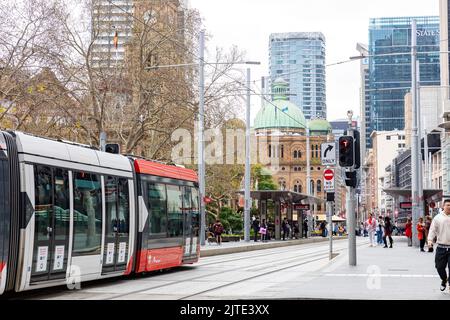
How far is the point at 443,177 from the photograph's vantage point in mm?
78812

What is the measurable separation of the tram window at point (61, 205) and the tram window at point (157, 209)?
4.23 m

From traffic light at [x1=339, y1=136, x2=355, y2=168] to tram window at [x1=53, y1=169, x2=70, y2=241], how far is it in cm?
836

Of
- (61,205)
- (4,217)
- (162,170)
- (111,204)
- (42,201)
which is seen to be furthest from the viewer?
(162,170)

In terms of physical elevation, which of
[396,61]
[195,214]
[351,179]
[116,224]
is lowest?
[116,224]

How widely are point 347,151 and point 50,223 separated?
9.30 meters

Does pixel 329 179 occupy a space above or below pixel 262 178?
below

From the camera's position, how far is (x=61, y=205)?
14344mm

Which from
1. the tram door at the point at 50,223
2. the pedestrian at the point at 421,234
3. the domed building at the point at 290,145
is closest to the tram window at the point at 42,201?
the tram door at the point at 50,223

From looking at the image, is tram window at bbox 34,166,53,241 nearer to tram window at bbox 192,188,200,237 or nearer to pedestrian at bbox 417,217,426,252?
tram window at bbox 192,188,200,237

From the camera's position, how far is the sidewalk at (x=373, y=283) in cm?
1348

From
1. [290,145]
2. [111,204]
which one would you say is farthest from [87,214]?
[290,145]

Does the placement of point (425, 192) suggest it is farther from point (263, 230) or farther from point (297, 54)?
point (297, 54)
